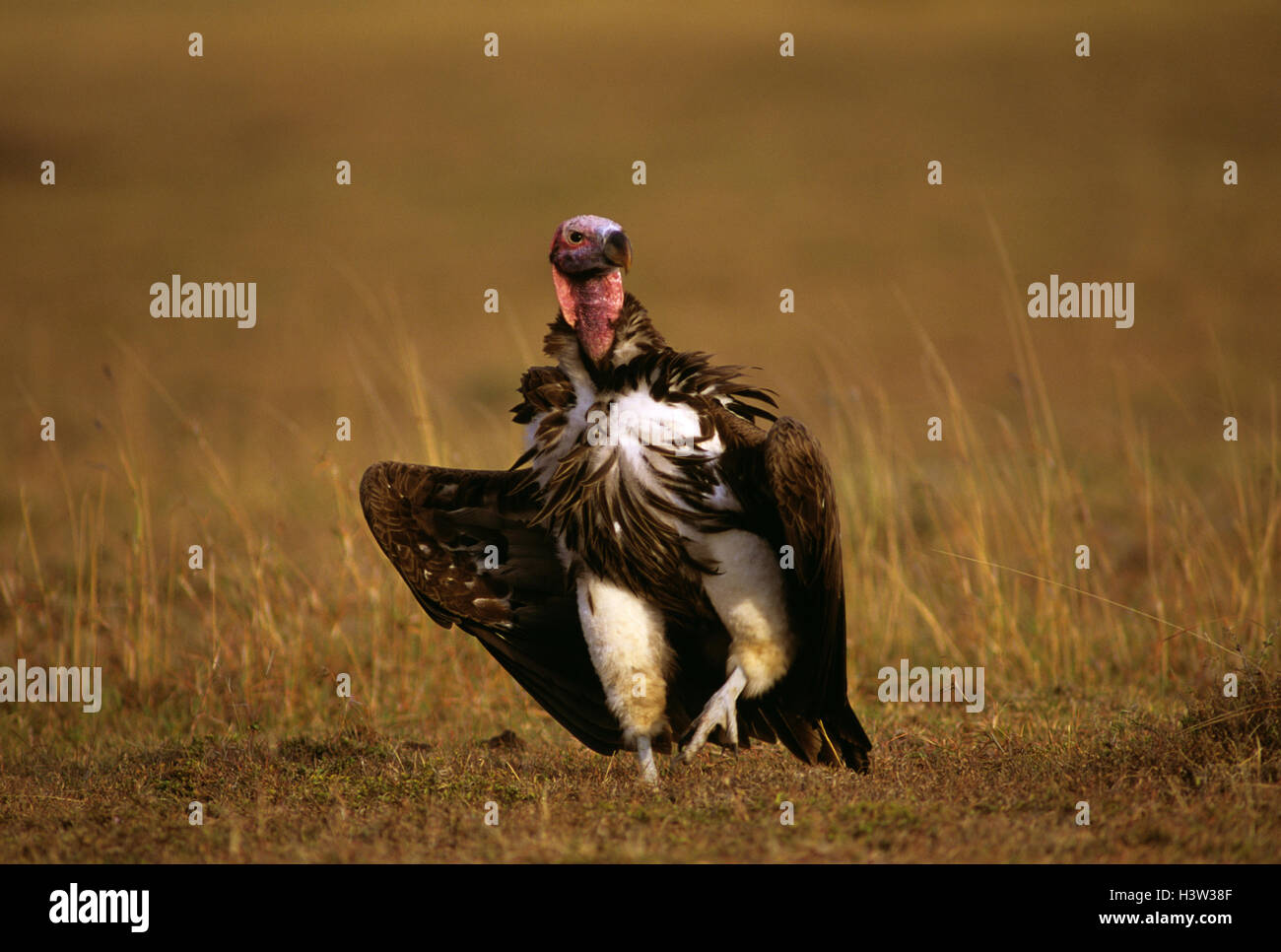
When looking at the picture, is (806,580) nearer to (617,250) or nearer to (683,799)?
(683,799)

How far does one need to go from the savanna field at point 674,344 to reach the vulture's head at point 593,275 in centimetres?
165

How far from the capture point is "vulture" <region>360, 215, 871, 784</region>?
5.57m

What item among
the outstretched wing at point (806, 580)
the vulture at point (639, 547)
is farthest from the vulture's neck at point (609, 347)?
the outstretched wing at point (806, 580)

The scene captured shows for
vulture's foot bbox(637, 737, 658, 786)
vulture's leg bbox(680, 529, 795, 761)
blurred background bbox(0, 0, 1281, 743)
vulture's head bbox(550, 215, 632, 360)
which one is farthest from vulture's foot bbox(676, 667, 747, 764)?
blurred background bbox(0, 0, 1281, 743)

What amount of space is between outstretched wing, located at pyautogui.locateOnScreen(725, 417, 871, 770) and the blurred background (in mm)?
1853

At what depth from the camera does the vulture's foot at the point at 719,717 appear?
5.62 metres

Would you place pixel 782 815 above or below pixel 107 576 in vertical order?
below

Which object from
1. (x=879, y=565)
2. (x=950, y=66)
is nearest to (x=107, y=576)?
(x=879, y=565)

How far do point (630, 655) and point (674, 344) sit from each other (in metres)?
12.6

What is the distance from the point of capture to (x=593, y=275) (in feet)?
19.2

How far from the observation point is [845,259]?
23.8 m

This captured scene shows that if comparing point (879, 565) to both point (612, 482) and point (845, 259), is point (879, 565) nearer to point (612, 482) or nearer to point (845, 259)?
point (612, 482)

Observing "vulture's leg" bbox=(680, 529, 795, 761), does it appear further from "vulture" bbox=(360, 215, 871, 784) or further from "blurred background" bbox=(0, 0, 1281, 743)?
"blurred background" bbox=(0, 0, 1281, 743)

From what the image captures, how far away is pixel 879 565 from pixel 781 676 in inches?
121
